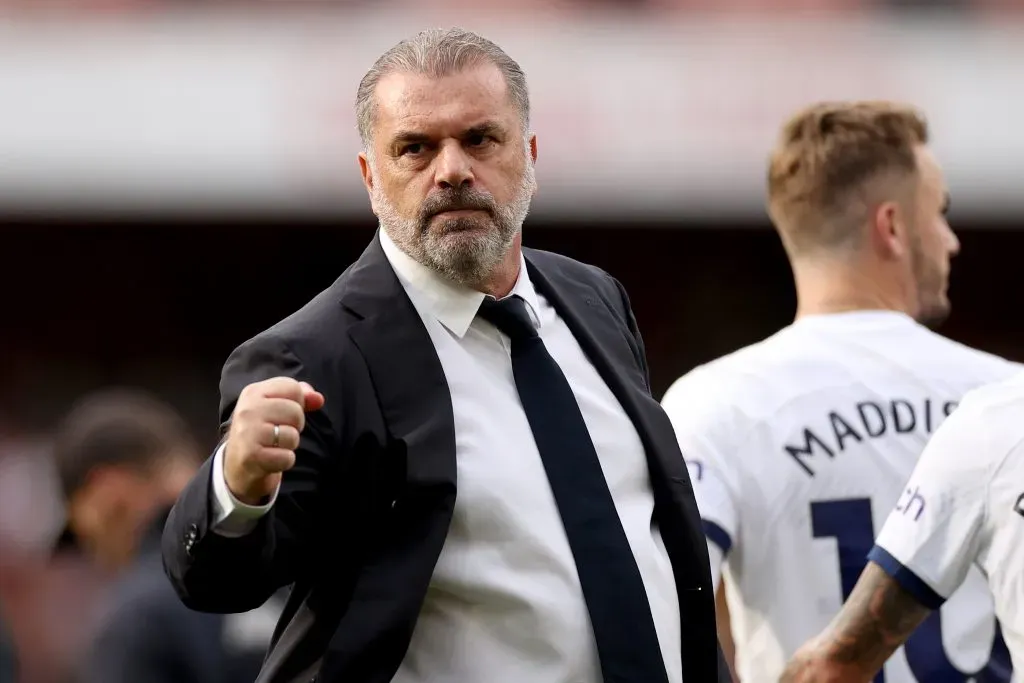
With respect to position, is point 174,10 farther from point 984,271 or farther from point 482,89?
point 482,89

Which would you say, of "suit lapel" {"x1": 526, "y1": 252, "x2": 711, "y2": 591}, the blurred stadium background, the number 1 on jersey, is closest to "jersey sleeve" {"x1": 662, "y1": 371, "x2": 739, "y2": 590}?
the number 1 on jersey

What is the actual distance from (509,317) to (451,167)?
25 cm

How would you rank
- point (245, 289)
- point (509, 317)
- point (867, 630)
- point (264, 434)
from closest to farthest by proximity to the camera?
point (264, 434)
point (509, 317)
point (867, 630)
point (245, 289)

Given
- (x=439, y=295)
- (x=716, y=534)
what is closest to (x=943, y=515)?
(x=716, y=534)

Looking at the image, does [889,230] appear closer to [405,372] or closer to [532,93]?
[405,372]

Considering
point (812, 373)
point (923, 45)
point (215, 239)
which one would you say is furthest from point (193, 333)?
point (812, 373)

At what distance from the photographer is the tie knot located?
2.52 m

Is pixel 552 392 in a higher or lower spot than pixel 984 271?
higher

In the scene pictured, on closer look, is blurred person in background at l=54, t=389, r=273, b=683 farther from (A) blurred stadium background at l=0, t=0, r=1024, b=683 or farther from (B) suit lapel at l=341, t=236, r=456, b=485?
(A) blurred stadium background at l=0, t=0, r=1024, b=683

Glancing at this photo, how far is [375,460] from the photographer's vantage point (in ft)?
7.54

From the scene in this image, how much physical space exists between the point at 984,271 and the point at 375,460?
11891mm

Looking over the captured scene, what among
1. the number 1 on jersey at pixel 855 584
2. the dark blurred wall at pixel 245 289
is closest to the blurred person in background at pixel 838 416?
the number 1 on jersey at pixel 855 584

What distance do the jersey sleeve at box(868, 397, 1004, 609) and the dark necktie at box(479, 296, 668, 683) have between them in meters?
0.62

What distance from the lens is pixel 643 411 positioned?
2.58 metres
